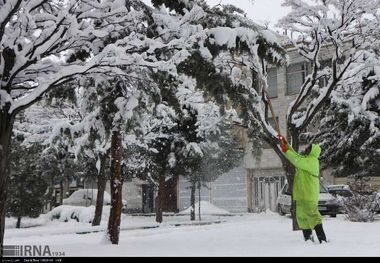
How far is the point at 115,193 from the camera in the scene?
9570mm

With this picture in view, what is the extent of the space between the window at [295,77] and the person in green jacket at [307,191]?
24403 millimetres

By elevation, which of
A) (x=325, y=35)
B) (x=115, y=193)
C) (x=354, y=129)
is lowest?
(x=115, y=193)

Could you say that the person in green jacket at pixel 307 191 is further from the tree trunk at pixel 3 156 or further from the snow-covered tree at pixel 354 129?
the snow-covered tree at pixel 354 129

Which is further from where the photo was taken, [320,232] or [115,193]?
[115,193]

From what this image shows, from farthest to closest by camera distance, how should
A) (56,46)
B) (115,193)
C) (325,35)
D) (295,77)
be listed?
(295,77), (325,35), (115,193), (56,46)

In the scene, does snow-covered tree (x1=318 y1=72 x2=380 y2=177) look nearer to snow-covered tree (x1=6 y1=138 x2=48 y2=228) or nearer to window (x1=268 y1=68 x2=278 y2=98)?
snow-covered tree (x1=6 y1=138 x2=48 y2=228)

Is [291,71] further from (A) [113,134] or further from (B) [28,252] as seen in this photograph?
(B) [28,252]

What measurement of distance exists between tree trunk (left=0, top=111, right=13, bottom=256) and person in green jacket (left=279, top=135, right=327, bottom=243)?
456 centimetres

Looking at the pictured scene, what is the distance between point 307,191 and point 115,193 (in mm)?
3885

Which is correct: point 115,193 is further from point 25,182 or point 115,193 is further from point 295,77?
point 295,77

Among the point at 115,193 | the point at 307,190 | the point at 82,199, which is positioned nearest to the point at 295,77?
the point at 82,199

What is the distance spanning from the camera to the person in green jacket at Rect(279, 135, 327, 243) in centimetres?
780

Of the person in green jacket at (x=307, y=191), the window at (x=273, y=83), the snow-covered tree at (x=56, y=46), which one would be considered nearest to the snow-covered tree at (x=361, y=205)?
the person in green jacket at (x=307, y=191)
